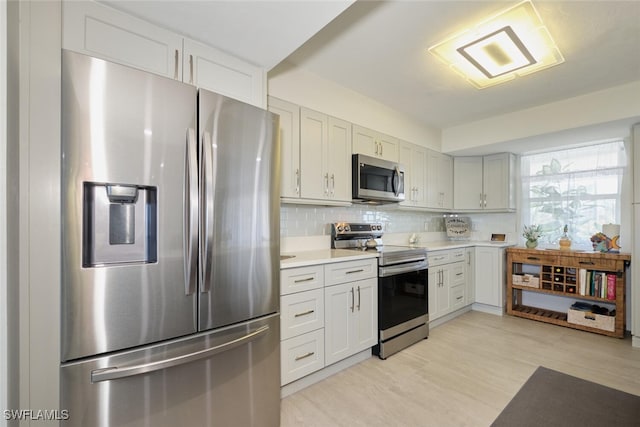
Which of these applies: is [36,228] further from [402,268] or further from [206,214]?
[402,268]

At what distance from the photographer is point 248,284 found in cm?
149

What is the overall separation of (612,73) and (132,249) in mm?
3799

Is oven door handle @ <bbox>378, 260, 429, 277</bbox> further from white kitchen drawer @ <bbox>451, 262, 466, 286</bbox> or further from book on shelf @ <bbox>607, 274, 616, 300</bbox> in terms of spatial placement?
book on shelf @ <bbox>607, 274, 616, 300</bbox>

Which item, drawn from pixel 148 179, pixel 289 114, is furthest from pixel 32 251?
pixel 289 114

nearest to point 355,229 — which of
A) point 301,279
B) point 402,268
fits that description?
point 402,268

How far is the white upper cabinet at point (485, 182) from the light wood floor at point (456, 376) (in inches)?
66.4

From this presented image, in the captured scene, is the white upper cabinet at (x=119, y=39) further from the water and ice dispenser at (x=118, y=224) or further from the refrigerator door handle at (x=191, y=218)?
the water and ice dispenser at (x=118, y=224)

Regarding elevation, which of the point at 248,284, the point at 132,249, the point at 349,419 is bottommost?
the point at 349,419

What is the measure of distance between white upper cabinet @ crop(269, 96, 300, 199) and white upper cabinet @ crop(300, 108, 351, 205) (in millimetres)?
52

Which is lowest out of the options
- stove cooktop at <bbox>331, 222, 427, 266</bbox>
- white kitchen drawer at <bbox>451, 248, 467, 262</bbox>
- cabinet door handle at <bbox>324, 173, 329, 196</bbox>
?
white kitchen drawer at <bbox>451, 248, 467, 262</bbox>

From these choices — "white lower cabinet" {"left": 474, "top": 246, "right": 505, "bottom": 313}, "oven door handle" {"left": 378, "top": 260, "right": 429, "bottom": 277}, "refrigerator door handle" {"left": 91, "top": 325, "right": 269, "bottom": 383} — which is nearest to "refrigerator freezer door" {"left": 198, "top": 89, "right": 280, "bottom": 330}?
"refrigerator door handle" {"left": 91, "top": 325, "right": 269, "bottom": 383}

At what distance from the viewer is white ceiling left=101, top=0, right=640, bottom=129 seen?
1.43 m

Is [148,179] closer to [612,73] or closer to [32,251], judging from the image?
[32,251]

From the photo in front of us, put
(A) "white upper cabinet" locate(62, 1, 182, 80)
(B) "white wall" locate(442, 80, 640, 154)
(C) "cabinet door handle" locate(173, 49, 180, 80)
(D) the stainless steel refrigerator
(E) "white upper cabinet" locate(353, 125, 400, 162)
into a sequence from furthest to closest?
(E) "white upper cabinet" locate(353, 125, 400, 162)
(B) "white wall" locate(442, 80, 640, 154)
(C) "cabinet door handle" locate(173, 49, 180, 80)
(A) "white upper cabinet" locate(62, 1, 182, 80)
(D) the stainless steel refrigerator
